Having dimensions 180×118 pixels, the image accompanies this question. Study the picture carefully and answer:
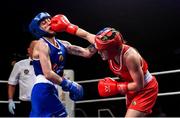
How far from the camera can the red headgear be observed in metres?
2.55

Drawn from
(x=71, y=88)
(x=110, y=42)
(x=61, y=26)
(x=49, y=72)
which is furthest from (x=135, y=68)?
(x=61, y=26)

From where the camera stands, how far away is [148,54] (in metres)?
7.77

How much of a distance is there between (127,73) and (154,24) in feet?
16.2

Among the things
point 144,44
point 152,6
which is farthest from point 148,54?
point 152,6

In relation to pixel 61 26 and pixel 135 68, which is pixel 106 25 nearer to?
pixel 61 26

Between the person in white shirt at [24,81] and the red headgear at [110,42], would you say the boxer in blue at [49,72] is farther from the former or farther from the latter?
the person in white shirt at [24,81]

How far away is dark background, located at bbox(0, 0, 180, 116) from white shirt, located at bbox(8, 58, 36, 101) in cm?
220

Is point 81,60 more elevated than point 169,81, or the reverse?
point 81,60

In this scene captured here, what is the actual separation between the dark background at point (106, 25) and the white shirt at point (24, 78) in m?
2.20

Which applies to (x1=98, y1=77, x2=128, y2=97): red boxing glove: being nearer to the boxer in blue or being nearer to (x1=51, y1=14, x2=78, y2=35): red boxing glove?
the boxer in blue

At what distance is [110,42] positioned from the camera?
100.0 inches

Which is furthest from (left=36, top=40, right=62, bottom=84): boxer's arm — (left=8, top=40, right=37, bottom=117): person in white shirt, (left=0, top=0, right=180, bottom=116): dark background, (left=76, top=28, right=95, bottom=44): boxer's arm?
(left=0, top=0, right=180, bottom=116): dark background

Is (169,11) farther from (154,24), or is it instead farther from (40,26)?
(40,26)

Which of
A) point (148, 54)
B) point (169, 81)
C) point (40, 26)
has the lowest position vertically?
point (169, 81)
